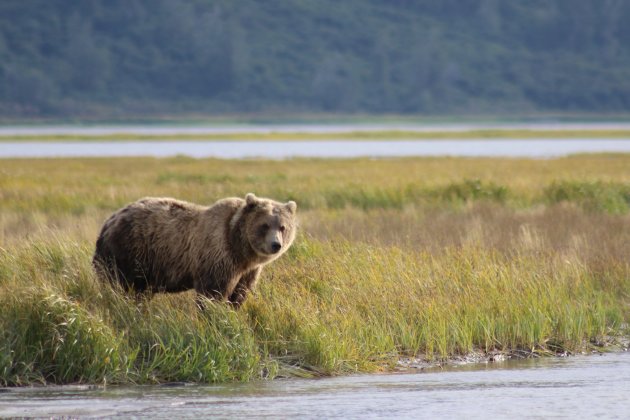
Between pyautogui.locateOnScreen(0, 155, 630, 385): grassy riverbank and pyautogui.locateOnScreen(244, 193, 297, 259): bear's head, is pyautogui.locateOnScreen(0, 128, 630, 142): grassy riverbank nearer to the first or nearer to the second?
pyautogui.locateOnScreen(0, 155, 630, 385): grassy riverbank

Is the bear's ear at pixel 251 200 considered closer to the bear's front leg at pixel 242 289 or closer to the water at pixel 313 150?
the bear's front leg at pixel 242 289

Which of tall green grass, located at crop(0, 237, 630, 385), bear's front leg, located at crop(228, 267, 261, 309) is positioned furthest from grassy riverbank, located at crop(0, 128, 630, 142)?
bear's front leg, located at crop(228, 267, 261, 309)

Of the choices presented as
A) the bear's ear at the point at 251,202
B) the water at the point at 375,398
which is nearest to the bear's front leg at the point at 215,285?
the bear's ear at the point at 251,202

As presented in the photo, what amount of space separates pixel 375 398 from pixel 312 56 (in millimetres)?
153527

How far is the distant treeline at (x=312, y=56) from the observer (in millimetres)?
149125

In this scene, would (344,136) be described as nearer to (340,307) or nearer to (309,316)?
(340,307)

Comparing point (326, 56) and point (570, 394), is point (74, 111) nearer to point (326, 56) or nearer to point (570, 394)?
point (326, 56)

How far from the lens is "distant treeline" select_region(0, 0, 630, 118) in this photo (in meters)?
149

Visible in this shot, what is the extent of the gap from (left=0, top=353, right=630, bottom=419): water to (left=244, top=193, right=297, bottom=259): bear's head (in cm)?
114

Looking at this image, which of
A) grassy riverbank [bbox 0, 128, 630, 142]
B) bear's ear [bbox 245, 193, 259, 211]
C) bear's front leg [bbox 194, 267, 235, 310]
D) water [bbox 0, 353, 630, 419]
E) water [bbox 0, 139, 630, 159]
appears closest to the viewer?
water [bbox 0, 353, 630, 419]

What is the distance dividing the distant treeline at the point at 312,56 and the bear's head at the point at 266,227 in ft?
434

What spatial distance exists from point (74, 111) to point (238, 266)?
133 m

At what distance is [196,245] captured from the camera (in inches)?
456

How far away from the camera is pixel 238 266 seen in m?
11.4
